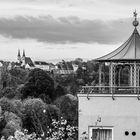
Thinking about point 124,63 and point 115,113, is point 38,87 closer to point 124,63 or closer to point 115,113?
point 124,63

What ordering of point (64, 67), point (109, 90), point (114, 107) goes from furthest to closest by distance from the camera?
point (64, 67), point (109, 90), point (114, 107)

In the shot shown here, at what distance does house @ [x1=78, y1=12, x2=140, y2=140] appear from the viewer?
16.4 m

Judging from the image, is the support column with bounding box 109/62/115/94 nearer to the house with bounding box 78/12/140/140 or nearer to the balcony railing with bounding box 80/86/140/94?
the house with bounding box 78/12/140/140

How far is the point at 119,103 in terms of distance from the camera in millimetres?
16422

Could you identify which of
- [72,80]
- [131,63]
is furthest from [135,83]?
[72,80]

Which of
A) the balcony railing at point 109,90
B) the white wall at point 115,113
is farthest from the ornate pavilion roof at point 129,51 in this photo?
the white wall at point 115,113

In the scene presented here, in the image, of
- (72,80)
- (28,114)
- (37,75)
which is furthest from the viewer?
(72,80)

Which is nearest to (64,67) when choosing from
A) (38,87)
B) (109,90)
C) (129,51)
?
(38,87)

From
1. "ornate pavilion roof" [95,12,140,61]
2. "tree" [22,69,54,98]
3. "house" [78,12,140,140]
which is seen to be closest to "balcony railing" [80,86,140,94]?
"house" [78,12,140,140]

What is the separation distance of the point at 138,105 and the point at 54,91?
65.7 metres

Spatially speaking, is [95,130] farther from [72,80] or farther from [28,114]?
[72,80]

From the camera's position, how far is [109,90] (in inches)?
663

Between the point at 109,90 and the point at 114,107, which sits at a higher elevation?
the point at 109,90

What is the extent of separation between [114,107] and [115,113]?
0.58ft
